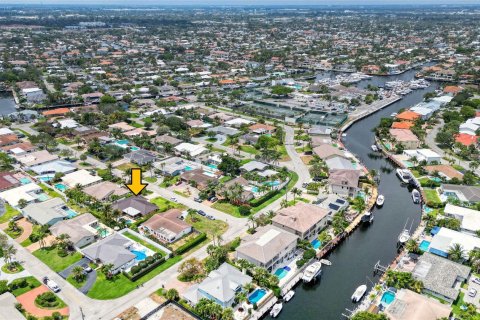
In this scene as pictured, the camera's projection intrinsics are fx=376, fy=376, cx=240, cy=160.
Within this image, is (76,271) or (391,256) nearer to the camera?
(76,271)

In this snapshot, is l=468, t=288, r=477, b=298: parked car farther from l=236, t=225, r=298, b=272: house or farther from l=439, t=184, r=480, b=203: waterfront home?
l=439, t=184, r=480, b=203: waterfront home

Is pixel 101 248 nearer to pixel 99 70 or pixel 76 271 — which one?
pixel 76 271

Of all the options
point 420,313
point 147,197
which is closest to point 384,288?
point 420,313

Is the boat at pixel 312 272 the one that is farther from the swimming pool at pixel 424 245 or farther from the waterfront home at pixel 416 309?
the swimming pool at pixel 424 245

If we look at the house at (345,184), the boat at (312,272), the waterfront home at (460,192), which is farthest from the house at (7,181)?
the waterfront home at (460,192)

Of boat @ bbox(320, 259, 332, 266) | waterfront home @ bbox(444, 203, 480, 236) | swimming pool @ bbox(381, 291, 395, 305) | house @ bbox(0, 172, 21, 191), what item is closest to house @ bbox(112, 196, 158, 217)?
house @ bbox(0, 172, 21, 191)

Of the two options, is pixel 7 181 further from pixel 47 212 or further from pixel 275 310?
pixel 275 310
